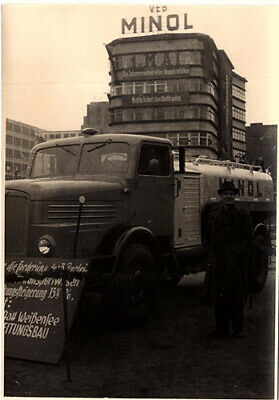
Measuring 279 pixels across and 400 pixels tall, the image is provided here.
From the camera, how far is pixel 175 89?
5.32 metres

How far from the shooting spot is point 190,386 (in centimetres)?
411

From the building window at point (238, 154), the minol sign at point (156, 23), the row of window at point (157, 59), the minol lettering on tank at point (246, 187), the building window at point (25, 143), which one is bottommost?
the minol lettering on tank at point (246, 187)

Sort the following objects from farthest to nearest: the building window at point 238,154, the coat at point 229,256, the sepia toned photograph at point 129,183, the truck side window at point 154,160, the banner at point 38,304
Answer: the building window at point 238,154 → the truck side window at point 154,160 → the coat at point 229,256 → the sepia toned photograph at point 129,183 → the banner at point 38,304

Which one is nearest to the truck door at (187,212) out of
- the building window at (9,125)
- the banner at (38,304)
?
the banner at (38,304)

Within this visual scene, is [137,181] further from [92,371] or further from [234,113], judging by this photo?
[92,371]

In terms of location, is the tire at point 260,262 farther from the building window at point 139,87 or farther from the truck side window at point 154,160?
the building window at point 139,87

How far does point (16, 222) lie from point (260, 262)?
3382 millimetres

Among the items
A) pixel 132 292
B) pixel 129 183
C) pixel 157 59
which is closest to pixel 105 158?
pixel 129 183

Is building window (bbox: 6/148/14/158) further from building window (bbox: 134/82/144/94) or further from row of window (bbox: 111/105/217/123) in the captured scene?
building window (bbox: 134/82/144/94)

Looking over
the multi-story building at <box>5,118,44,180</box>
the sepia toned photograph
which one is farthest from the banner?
the multi-story building at <box>5,118,44,180</box>

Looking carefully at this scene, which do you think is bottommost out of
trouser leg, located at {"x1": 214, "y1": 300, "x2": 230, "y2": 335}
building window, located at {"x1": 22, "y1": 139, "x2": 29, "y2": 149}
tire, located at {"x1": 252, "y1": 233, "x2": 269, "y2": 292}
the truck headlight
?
trouser leg, located at {"x1": 214, "y1": 300, "x2": 230, "y2": 335}

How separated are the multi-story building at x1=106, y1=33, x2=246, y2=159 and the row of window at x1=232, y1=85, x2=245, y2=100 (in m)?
0.01

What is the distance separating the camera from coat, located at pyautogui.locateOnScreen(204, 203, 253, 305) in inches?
199

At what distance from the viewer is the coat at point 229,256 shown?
5047mm
